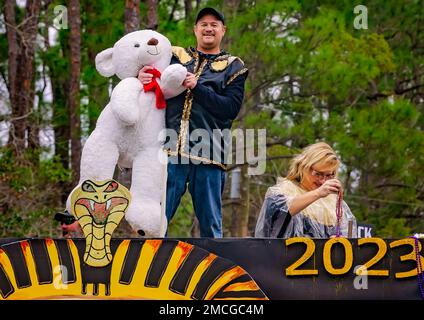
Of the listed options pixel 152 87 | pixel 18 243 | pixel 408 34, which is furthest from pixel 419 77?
pixel 18 243

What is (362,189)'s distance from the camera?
18.0 metres

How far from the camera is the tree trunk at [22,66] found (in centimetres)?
1434

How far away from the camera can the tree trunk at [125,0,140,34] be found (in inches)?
468

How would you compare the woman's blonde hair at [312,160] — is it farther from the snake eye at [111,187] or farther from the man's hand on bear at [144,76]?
the snake eye at [111,187]

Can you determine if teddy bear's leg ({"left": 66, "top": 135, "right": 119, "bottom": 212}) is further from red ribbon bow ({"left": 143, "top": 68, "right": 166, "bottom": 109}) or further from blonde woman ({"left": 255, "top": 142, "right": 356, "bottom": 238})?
blonde woman ({"left": 255, "top": 142, "right": 356, "bottom": 238})

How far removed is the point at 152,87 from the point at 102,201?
114cm

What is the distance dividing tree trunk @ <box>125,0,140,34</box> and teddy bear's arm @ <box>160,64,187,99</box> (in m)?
6.35

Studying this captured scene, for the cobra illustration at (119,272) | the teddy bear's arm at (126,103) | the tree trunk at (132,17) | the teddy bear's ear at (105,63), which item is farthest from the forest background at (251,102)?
the cobra illustration at (119,272)

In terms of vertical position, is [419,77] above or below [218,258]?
above

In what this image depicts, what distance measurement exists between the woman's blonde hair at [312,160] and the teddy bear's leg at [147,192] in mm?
658

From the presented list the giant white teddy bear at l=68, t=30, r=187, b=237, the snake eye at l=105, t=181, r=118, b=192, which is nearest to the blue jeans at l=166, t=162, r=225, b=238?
the giant white teddy bear at l=68, t=30, r=187, b=237
